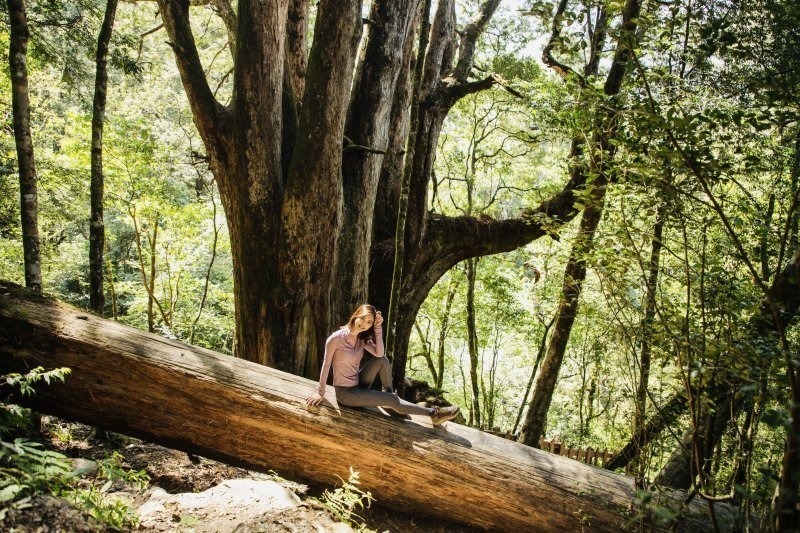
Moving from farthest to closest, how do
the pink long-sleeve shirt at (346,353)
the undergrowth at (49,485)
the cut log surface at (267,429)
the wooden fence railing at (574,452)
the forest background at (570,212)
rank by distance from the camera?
1. the wooden fence railing at (574,452)
2. the pink long-sleeve shirt at (346,353)
3. the cut log surface at (267,429)
4. the forest background at (570,212)
5. the undergrowth at (49,485)

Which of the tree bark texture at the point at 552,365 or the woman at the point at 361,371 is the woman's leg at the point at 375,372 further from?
the tree bark texture at the point at 552,365

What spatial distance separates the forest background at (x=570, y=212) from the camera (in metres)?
3.08

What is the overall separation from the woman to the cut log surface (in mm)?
161

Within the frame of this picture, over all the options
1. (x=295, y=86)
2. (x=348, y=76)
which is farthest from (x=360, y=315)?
(x=295, y=86)

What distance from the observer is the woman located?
467cm

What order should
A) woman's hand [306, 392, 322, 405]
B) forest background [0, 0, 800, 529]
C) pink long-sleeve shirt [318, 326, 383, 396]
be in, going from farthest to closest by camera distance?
pink long-sleeve shirt [318, 326, 383, 396] → woman's hand [306, 392, 322, 405] → forest background [0, 0, 800, 529]

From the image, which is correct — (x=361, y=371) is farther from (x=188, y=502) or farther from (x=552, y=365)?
(x=552, y=365)

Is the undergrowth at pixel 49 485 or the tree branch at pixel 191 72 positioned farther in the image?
the tree branch at pixel 191 72

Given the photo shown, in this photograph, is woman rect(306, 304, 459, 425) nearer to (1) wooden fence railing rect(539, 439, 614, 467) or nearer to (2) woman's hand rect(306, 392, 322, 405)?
(2) woman's hand rect(306, 392, 322, 405)

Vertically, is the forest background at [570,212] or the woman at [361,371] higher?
the forest background at [570,212]

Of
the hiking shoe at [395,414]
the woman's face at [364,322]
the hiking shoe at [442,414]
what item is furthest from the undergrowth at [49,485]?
the hiking shoe at [442,414]

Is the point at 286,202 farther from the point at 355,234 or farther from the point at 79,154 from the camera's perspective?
the point at 79,154

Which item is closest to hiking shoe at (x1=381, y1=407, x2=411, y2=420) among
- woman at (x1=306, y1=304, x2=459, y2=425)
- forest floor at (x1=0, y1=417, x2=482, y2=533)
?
woman at (x1=306, y1=304, x2=459, y2=425)

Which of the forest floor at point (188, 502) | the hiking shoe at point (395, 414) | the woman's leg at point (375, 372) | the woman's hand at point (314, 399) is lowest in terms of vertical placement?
the forest floor at point (188, 502)
